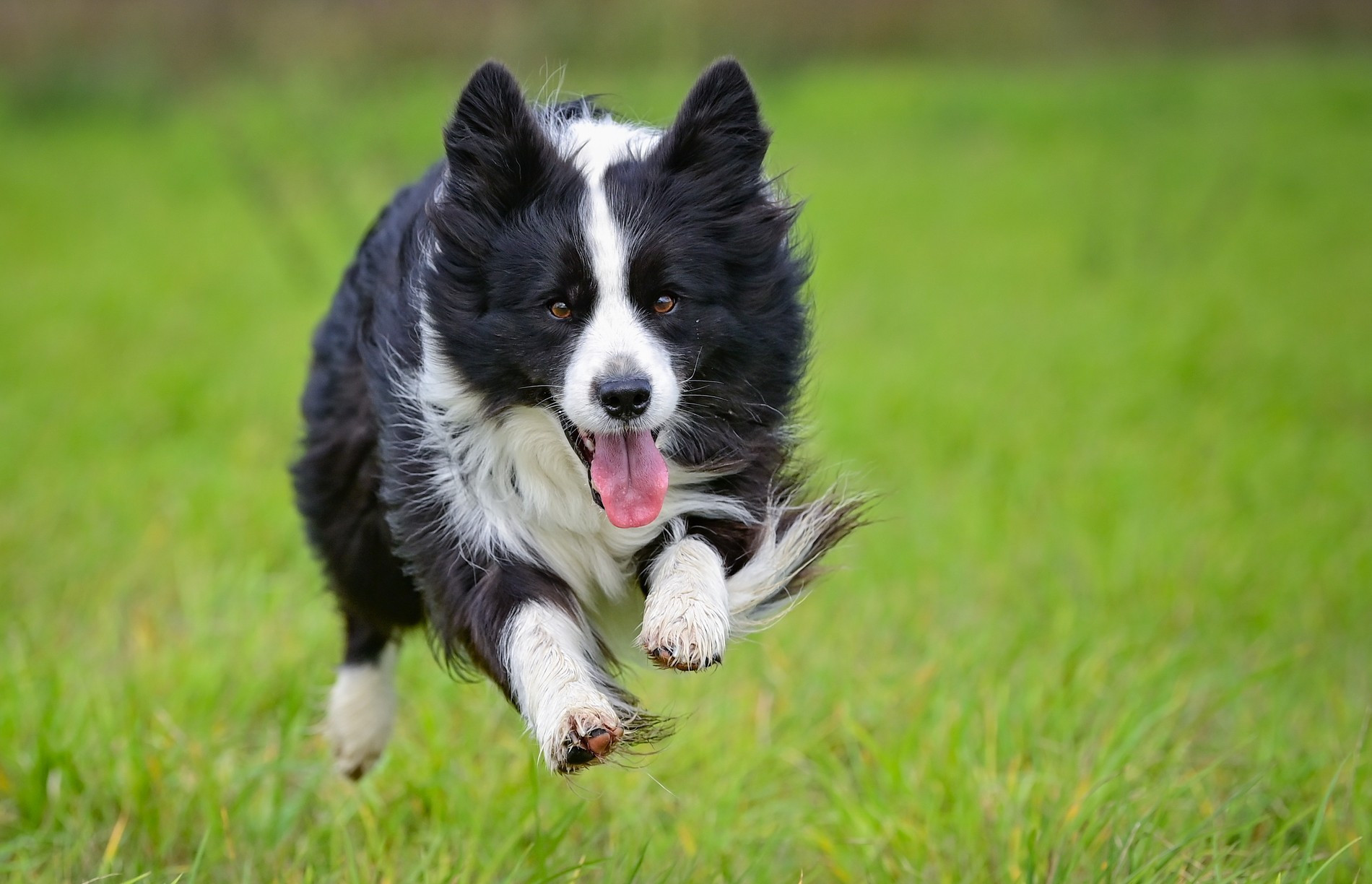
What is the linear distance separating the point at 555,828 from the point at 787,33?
53.5ft

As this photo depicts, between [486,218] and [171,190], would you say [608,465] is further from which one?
[171,190]

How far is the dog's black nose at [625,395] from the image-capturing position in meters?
2.93

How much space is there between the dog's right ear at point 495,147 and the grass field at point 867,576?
0.95 meters

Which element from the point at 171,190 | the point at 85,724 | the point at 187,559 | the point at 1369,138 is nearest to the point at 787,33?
the point at 1369,138

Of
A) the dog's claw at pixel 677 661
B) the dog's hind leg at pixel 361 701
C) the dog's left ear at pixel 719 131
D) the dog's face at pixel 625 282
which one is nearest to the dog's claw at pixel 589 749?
the dog's claw at pixel 677 661

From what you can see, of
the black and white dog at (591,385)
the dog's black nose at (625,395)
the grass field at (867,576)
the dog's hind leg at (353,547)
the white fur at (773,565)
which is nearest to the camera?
the dog's black nose at (625,395)

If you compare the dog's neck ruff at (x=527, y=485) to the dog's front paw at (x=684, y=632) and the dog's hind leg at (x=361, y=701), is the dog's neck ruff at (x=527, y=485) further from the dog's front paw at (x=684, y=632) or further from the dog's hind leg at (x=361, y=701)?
the dog's hind leg at (x=361, y=701)

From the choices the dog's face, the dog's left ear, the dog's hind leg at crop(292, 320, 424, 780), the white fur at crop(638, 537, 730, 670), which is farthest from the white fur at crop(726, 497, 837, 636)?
the dog's hind leg at crop(292, 320, 424, 780)

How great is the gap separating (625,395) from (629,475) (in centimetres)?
25

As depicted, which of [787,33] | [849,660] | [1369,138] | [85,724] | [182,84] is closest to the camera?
[85,724]

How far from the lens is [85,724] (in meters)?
4.04

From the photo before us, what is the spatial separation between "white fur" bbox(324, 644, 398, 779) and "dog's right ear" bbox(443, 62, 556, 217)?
5.54 feet

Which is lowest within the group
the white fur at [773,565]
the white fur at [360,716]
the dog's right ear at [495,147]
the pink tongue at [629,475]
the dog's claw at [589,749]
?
the white fur at [360,716]

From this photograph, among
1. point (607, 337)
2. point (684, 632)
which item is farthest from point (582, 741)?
point (607, 337)
